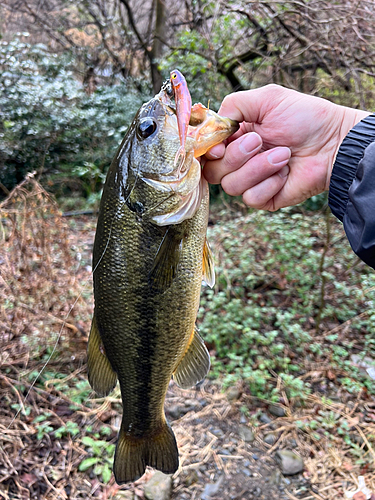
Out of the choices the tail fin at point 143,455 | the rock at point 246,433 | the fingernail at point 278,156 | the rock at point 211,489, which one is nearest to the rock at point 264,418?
the rock at point 246,433

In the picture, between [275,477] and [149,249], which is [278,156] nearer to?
[149,249]

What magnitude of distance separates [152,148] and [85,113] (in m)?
7.28

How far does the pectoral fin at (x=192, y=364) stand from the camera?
176 centimetres

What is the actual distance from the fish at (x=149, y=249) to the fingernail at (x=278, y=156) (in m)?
0.23

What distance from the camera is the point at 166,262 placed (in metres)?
1.49

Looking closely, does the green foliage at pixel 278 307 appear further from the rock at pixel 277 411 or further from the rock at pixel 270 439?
the rock at pixel 270 439

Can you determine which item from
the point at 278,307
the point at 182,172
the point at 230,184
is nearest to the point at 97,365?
the point at 182,172

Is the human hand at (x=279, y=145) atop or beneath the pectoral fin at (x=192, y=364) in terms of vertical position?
atop

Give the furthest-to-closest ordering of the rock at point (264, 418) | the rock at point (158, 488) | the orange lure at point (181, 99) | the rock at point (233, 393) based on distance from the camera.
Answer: the rock at point (233, 393)
the rock at point (264, 418)
the rock at point (158, 488)
the orange lure at point (181, 99)

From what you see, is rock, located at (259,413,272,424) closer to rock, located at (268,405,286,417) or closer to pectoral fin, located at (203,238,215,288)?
rock, located at (268,405,286,417)

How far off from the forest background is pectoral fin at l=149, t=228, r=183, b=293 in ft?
3.51

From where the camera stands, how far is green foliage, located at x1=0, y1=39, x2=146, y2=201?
295 inches

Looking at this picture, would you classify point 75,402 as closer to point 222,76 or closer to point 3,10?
point 222,76

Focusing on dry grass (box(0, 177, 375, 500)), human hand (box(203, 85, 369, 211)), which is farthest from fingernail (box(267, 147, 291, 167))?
dry grass (box(0, 177, 375, 500))
